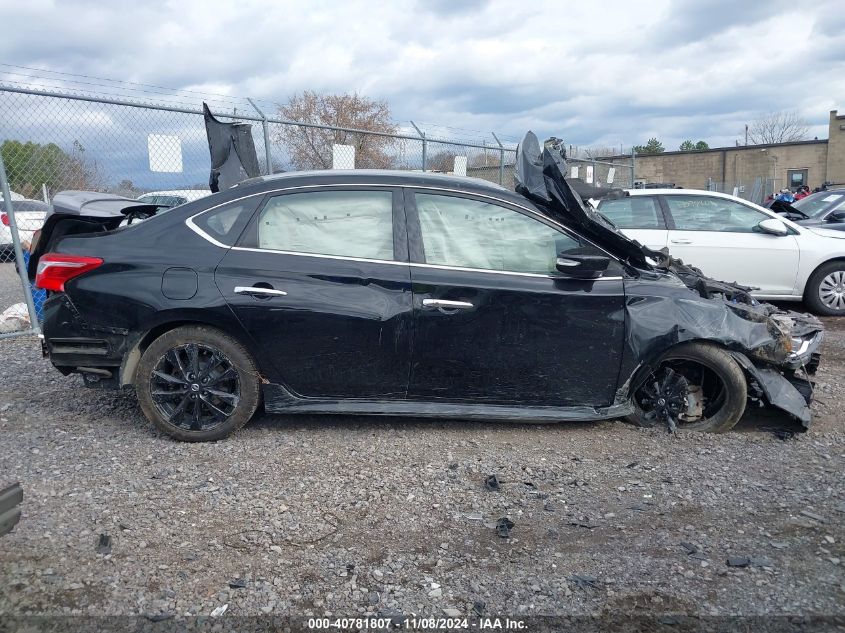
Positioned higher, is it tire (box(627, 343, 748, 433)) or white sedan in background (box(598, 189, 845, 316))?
white sedan in background (box(598, 189, 845, 316))

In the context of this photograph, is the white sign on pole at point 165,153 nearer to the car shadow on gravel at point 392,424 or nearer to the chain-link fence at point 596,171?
the car shadow on gravel at point 392,424

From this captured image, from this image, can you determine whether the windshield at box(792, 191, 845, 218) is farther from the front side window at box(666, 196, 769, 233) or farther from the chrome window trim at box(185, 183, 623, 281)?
the chrome window trim at box(185, 183, 623, 281)

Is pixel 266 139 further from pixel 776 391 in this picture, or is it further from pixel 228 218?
pixel 776 391

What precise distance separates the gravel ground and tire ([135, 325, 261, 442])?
16cm

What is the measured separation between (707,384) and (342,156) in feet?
19.4

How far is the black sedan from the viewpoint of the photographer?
36.0 ft

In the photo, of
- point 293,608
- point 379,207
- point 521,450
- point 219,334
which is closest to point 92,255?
point 219,334

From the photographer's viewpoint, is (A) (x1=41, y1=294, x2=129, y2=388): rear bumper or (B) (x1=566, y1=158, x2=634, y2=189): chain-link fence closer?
(A) (x1=41, y1=294, x2=129, y2=388): rear bumper

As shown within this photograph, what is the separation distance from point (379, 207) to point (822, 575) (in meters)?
2.99

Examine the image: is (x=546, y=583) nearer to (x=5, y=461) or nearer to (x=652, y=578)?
(x=652, y=578)

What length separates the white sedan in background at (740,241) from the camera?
8172mm

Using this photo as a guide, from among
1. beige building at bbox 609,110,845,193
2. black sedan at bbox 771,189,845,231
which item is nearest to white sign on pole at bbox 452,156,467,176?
black sedan at bbox 771,189,845,231

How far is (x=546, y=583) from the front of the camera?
280 centimetres

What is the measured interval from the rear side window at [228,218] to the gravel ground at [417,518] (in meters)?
1.31
